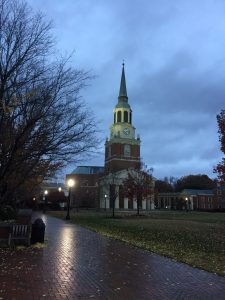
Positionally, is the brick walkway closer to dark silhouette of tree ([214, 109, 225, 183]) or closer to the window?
dark silhouette of tree ([214, 109, 225, 183])

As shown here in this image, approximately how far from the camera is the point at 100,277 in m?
9.38

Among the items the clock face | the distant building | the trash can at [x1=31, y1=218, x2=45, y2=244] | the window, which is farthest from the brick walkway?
the clock face

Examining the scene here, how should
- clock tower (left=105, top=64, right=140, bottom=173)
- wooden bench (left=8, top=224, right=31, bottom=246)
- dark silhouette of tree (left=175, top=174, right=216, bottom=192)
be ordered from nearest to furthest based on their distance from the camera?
wooden bench (left=8, top=224, right=31, bottom=246)
clock tower (left=105, top=64, right=140, bottom=173)
dark silhouette of tree (left=175, top=174, right=216, bottom=192)

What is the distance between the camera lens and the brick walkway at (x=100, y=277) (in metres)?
7.72

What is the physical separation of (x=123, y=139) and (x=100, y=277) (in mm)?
95413

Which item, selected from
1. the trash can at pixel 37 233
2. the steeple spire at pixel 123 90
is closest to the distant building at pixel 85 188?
the steeple spire at pixel 123 90

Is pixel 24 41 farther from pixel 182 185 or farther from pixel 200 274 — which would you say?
pixel 182 185

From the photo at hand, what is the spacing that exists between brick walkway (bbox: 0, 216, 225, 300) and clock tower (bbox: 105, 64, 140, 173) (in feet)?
297

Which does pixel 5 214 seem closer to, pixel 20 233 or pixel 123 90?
pixel 20 233

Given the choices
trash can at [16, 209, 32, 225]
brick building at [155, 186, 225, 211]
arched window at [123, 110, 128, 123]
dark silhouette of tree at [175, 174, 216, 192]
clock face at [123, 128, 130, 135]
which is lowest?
trash can at [16, 209, 32, 225]

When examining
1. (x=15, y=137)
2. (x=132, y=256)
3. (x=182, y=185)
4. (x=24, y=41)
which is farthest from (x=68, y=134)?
(x=182, y=185)

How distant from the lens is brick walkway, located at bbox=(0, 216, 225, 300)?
7.72 meters

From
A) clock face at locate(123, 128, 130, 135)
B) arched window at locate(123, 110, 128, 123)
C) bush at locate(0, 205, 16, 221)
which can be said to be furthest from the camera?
clock face at locate(123, 128, 130, 135)

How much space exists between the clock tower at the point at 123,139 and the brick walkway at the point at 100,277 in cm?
9044
